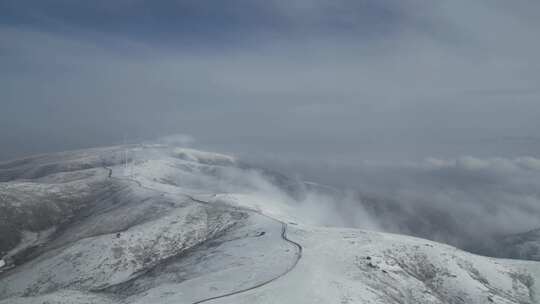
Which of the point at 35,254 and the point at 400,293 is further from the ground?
the point at 400,293

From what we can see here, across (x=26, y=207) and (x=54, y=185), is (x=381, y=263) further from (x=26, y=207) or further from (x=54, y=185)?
(x=54, y=185)

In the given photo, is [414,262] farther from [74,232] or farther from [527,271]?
[74,232]

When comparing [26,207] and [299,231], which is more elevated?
[299,231]

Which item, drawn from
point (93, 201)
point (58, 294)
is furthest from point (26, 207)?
point (58, 294)

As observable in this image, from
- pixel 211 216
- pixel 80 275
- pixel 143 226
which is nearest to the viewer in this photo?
pixel 80 275

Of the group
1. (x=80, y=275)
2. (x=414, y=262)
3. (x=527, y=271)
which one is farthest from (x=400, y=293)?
(x=80, y=275)

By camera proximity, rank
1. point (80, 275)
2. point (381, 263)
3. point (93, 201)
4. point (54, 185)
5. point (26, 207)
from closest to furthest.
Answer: point (381, 263) → point (80, 275) → point (26, 207) → point (93, 201) → point (54, 185)

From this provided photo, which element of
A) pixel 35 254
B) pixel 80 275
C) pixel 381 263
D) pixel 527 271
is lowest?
pixel 35 254

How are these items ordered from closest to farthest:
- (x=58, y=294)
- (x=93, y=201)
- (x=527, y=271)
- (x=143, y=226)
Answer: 1. (x=58, y=294)
2. (x=527, y=271)
3. (x=143, y=226)
4. (x=93, y=201)

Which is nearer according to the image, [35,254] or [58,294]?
[58,294]
